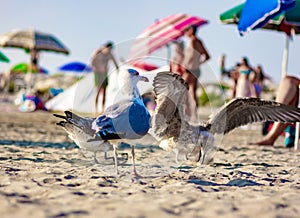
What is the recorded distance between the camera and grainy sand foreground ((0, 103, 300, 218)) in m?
1.77

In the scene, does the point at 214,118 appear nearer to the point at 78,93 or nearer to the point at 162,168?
the point at 162,168

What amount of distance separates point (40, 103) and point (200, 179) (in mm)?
8077

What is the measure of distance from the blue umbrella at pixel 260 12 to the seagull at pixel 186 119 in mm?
1887

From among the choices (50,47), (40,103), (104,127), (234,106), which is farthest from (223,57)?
(104,127)

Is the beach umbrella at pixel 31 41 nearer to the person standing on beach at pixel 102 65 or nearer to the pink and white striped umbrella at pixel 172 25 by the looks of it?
the pink and white striped umbrella at pixel 172 25

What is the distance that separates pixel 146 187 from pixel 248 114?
1358 mm

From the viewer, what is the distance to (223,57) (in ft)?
48.4

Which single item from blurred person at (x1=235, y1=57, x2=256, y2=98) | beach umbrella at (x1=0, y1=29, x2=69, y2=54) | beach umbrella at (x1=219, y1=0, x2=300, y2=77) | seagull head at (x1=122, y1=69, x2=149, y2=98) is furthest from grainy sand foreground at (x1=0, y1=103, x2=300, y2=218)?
beach umbrella at (x1=0, y1=29, x2=69, y2=54)

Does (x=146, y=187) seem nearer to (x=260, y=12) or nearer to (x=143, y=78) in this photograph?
(x=143, y=78)

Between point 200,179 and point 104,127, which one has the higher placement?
point 104,127

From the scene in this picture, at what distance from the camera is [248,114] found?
332 cm

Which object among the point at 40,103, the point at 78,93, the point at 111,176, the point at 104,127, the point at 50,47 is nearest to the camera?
the point at 104,127

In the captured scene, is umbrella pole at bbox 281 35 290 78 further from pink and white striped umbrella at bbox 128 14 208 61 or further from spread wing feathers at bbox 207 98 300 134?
spread wing feathers at bbox 207 98 300 134

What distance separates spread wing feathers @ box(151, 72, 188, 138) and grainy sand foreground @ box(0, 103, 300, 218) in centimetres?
36
